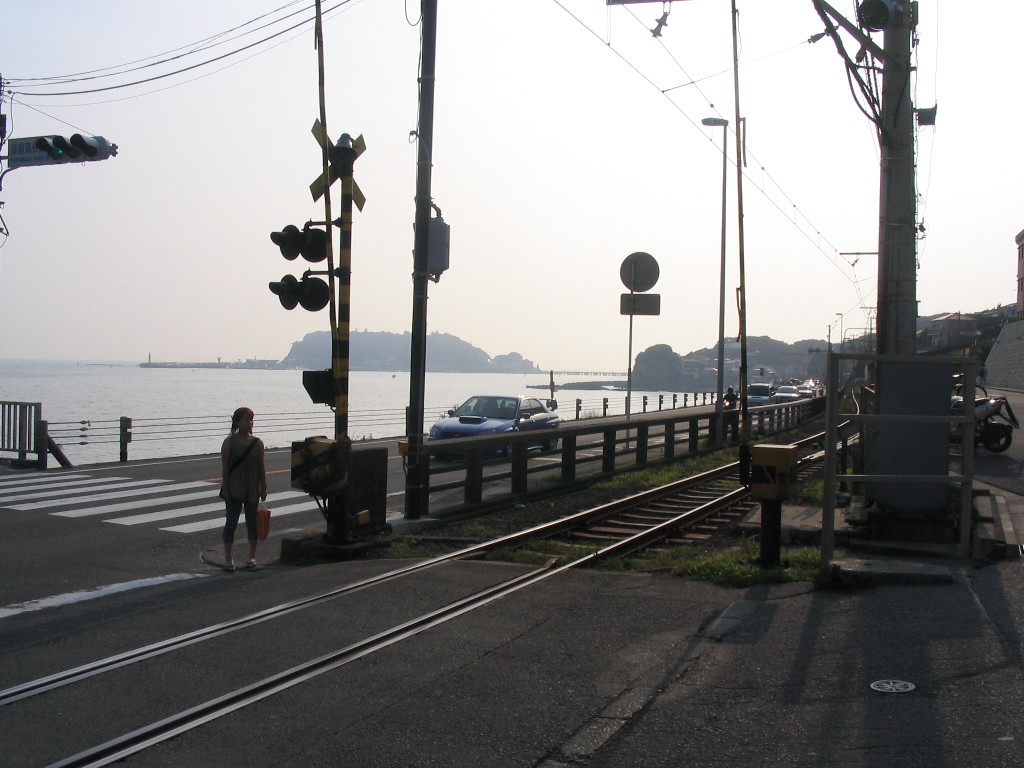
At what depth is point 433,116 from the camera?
11430mm

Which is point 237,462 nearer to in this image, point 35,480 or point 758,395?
point 35,480

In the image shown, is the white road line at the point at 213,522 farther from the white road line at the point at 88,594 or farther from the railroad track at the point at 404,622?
the railroad track at the point at 404,622

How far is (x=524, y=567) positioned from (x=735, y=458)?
1539cm

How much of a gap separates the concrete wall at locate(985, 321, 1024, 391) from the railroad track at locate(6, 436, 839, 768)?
62.5 m

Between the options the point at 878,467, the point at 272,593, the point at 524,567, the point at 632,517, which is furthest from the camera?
the point at 632,517

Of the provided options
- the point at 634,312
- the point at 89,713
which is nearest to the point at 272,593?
the point at 89,713

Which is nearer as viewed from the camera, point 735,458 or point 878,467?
point 878,467

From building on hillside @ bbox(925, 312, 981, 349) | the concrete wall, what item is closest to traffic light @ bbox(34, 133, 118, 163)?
the concrete wall

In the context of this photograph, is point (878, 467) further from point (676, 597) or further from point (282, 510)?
point (282, 510)

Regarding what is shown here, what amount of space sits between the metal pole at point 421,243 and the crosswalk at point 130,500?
2.67 metres

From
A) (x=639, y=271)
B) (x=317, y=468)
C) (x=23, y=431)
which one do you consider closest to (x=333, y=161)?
(x=317, y=468)

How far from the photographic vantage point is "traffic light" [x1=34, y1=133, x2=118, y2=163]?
15.5 meters

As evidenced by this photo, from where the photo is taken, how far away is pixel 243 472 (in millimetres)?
9500

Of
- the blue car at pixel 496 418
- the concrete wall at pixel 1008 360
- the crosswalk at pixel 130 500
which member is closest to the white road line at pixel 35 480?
the crosswalk at pixel 130 500
